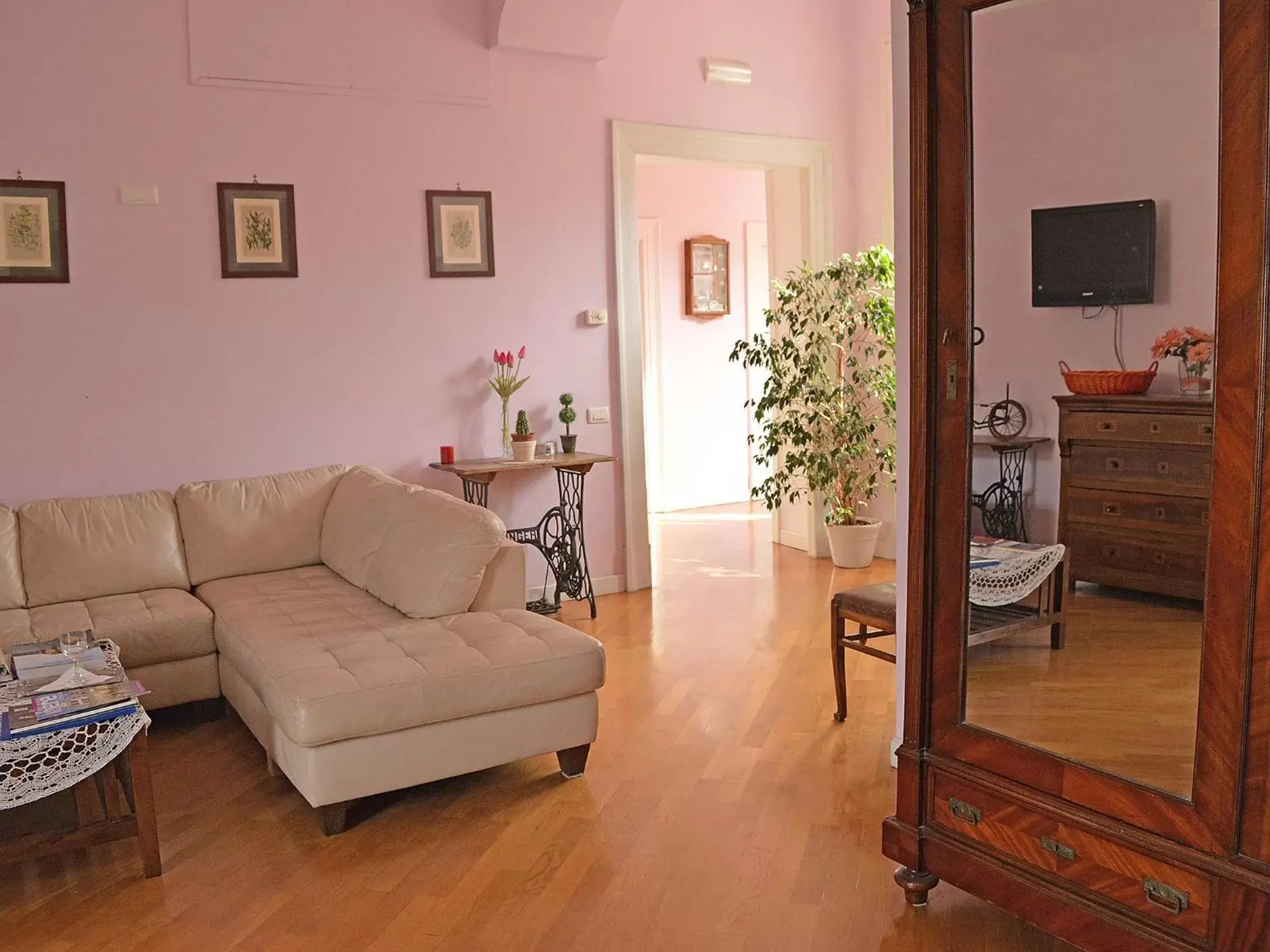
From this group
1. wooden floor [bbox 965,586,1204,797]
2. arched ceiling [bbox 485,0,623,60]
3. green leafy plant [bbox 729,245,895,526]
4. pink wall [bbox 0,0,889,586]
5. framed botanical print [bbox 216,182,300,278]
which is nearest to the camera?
wooden floor [bbox 965,586,1204,797]

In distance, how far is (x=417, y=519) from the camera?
4047mm

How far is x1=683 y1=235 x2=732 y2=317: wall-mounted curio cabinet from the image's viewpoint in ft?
28.7

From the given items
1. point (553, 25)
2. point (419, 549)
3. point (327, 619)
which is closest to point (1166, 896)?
point (419, 549)

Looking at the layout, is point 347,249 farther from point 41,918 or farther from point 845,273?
point 41,918

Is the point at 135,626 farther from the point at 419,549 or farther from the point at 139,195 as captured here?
the point at 139,195

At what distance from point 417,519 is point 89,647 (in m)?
1.11

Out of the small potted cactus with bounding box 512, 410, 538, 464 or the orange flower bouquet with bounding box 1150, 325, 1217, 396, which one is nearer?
the orange flower bouquet with bounding box 1150, 325, 1217, 396

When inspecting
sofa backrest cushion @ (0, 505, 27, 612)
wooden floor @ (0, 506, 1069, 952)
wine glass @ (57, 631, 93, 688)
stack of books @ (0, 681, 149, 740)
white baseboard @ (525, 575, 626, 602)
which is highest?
sofa backrest cushion @ (0, 505, 27, 612)

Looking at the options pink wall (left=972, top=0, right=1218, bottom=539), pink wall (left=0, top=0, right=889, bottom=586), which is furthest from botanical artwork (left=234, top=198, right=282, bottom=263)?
pink wall (left=972, top=0, right=1218, bottom=539)

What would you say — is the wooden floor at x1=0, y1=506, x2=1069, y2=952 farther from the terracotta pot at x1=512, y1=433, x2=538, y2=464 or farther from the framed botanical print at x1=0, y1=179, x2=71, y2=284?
the framed botanical print at x1=0, y1=179, x2=71, y2=284

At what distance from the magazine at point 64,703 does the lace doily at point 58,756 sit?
0.04m

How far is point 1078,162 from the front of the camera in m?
2.19

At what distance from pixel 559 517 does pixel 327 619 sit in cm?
211

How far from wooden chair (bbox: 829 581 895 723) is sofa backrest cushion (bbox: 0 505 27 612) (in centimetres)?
298
